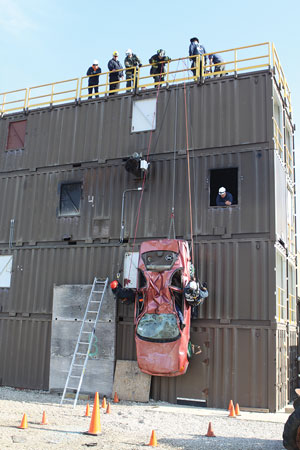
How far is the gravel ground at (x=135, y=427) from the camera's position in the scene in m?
8.78

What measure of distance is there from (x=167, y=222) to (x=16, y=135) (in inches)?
295

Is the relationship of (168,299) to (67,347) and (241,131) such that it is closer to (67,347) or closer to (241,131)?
(67,347)

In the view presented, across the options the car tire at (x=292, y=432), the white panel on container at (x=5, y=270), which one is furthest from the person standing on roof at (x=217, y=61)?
the car tire at (x=292, y=432)

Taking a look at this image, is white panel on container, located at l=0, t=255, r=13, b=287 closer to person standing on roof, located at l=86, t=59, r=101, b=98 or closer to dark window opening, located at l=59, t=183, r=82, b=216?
dark window opening, located at l=59, t=183, r=82, b=216

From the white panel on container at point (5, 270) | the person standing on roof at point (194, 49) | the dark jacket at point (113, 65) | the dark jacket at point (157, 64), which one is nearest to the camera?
the person standing on roof at point (194, 49)

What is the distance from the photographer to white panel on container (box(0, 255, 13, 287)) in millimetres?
17422

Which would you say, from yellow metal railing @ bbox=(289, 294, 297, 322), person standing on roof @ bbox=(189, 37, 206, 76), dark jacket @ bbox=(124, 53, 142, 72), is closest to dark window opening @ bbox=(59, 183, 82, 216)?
dark jacket @ bbox=(124, 53, 142, 72)

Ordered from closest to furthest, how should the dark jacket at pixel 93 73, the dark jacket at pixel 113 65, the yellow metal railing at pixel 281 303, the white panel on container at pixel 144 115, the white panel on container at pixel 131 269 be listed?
1. the yellow metal railing at pixel 281 303
2. the white panel on container at pixel 131 269
3. the white panel on container at pixel 144 115
4. the dark jacket at pixel 113 65
5. the dark jacket at pixel 93 73

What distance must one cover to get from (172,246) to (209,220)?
1.95 meters

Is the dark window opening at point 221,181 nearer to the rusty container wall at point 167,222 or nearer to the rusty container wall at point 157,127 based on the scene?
the rusty container wall at point 167,222

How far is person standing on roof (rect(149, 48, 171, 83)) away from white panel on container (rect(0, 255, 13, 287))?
8124 mm

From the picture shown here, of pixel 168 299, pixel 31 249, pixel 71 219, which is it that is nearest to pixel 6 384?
pixel 31 249

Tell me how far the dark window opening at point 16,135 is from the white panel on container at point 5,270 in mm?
4227

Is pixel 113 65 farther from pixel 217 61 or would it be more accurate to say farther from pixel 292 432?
pixel 292 432
